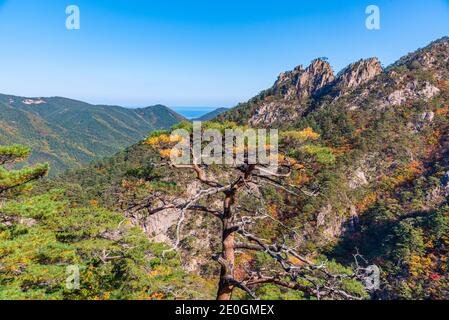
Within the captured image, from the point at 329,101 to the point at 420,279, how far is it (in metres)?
41.0

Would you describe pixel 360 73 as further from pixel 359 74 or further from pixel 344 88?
pixel 344 88

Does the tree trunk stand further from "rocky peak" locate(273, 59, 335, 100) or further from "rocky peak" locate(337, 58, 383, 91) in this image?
"rocky peak" locate(273, 59, 335, 100)

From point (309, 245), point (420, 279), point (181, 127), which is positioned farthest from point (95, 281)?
point (309, 245)

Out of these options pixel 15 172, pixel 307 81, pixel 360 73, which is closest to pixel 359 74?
pixel 360 73

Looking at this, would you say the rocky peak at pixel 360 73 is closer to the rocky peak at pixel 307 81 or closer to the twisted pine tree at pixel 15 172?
the rocky peak at pixel 307 81

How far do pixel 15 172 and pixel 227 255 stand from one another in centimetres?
1011

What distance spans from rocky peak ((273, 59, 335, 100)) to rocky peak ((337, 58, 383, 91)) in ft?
18.4

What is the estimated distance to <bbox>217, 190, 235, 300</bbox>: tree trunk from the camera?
4172mm

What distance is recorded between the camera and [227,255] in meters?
4.45

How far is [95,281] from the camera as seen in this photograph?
938 cm

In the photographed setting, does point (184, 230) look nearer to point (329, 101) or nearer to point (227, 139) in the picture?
point (227, 139)

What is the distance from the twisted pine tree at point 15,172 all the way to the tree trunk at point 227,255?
9.36 m

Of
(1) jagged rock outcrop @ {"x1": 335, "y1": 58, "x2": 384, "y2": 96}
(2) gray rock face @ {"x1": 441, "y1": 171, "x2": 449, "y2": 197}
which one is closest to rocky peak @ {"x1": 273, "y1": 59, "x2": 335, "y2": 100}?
(1) jagged rock outcrop @ {"x1": 335, "y1": 58, "x2": 384, "y2": 96}

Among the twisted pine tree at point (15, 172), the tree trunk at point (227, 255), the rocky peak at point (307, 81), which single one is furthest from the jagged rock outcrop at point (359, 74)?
the tree trunk at point (227, 255)
